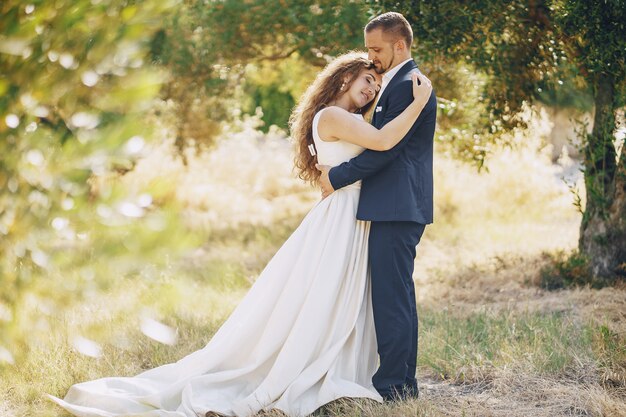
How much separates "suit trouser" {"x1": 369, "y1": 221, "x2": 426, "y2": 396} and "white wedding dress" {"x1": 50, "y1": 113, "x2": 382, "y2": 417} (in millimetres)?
136

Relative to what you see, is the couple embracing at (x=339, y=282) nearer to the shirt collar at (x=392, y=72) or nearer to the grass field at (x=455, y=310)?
the shirt collar at (x=392, y=72)

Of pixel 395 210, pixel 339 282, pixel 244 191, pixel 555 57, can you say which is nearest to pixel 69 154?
pixel 395 210

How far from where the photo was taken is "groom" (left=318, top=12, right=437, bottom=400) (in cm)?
425

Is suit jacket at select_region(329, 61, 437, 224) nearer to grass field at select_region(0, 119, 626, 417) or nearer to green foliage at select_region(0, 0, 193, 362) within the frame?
grass field at select_region(0, 119, 626, 417)

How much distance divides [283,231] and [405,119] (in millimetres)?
8034

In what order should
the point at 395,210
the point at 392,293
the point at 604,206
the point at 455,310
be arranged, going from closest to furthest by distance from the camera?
the point at 395,210
the point at 392,293
the point at 455,310
the point at 604,206

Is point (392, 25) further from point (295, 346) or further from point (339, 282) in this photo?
point (295, 346)

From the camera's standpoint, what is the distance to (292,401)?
4449 mm

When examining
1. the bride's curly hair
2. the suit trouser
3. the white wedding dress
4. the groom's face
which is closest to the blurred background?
the suit trouser

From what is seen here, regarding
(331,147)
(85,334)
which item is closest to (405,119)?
(331,147)

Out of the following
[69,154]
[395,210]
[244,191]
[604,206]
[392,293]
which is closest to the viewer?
[69,154]

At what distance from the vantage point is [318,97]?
4.58 meters

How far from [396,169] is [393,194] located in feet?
0.44

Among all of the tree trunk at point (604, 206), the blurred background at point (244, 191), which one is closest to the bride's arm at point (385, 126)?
the blurred background at point (244, 191)
